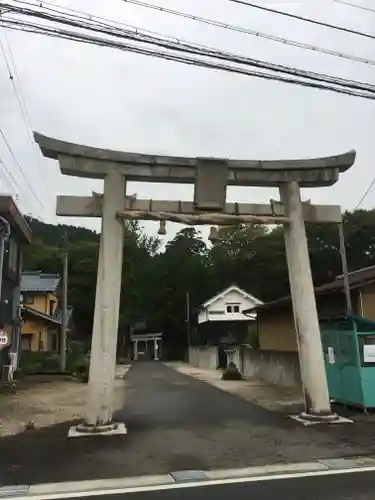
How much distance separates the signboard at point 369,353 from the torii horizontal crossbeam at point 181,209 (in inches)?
121

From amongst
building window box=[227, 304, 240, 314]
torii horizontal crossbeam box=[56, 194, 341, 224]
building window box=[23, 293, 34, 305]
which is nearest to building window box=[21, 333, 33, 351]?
building window box=[23, 293, 34, 305]

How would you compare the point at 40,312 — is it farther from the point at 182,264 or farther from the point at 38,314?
the point at 182,264

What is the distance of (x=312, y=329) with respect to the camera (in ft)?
38.4

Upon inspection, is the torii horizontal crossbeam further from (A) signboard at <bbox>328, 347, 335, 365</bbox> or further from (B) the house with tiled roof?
(B) the house with tiled roof

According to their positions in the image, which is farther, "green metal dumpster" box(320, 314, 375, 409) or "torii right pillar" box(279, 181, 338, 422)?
"green metal dumpster" box(320, 314, 375, 409)

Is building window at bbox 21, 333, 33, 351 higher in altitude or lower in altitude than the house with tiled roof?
lower

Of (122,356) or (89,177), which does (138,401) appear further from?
(122,356)

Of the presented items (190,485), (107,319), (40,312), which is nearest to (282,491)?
(190,485)

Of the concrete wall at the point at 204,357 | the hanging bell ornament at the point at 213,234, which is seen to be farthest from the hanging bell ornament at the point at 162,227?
the concrete wall at the point at 204,357

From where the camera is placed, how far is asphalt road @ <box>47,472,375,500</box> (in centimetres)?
599

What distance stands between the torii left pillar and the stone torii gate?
0.02 m

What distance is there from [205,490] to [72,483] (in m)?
1.76

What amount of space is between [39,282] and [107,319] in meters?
29.8

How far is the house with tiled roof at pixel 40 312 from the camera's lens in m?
34.4
